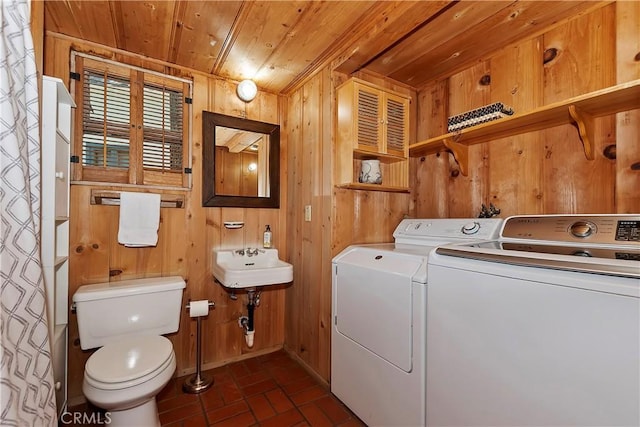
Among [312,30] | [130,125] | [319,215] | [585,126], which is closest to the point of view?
[585,126]

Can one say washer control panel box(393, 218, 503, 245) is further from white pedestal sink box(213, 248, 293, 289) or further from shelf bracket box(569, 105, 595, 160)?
white pedestal sink box(213, 248, 293, 289)

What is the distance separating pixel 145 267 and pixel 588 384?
2251 mm

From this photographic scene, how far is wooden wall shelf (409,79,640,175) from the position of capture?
123 cm

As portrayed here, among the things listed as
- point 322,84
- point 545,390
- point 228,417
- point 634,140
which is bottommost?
point 228,417

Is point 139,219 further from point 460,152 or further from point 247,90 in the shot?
point 460,152

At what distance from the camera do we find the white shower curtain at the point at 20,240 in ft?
2.94

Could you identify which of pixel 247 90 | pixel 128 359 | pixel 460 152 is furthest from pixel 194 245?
pixel 460 152

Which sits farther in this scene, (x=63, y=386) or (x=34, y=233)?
(x=63, y=386)

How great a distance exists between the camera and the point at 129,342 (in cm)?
159

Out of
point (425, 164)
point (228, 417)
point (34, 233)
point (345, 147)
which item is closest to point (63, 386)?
point (228, 417)

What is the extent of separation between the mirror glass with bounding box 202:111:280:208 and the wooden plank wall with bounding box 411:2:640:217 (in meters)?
1.28

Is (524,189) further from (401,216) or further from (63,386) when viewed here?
(63,386)

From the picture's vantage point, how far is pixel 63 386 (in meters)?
1.65

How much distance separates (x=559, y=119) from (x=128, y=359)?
2.47m
